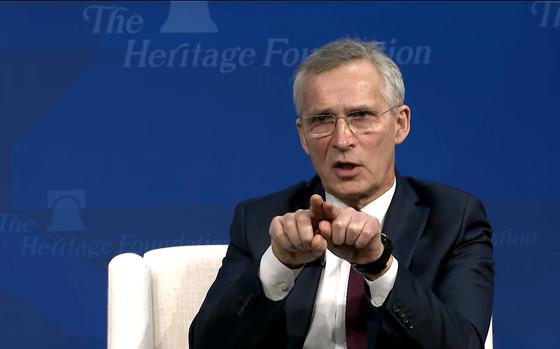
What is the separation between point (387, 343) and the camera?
228cm

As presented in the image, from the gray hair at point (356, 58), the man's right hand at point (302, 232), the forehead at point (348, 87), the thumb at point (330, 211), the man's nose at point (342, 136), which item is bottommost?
the man's right hand at point (302, 232)

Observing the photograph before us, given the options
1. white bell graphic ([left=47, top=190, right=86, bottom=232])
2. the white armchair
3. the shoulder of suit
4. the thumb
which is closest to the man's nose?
the shoulder of suit

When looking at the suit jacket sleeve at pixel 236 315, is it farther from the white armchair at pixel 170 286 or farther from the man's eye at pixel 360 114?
the man's eye at pixel 360 114

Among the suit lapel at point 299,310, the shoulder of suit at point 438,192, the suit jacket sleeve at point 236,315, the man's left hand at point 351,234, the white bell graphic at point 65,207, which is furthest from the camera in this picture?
the white bell graphic at point 65,207

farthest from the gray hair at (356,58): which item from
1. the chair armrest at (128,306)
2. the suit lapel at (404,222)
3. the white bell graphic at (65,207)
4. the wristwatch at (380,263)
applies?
the white bell graphic at (65,207)

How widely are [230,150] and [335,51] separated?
1.19m

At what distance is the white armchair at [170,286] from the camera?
8.25 feet

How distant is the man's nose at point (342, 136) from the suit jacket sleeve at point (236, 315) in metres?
0.33

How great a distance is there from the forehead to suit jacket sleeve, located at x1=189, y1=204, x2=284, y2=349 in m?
0.40

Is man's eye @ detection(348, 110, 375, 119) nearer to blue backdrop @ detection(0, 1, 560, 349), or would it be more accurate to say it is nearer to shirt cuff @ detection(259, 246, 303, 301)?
shirt cuff @ detection(259, 246, 303, 301)

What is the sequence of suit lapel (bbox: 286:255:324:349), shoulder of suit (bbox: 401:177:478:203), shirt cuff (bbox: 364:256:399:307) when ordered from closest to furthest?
1. shirt cuff (bbox: 364:256:399:307)
2. suit lapel (bbox: 286:255:324:349)
3. shoulder of suit (bbox: 401:177:478:203)

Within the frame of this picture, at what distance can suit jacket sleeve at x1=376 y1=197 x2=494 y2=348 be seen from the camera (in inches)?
83.7

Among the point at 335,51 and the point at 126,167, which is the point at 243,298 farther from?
the point at 126,167

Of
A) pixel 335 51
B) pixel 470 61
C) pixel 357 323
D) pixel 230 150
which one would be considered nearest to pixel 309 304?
pixel 357 323
